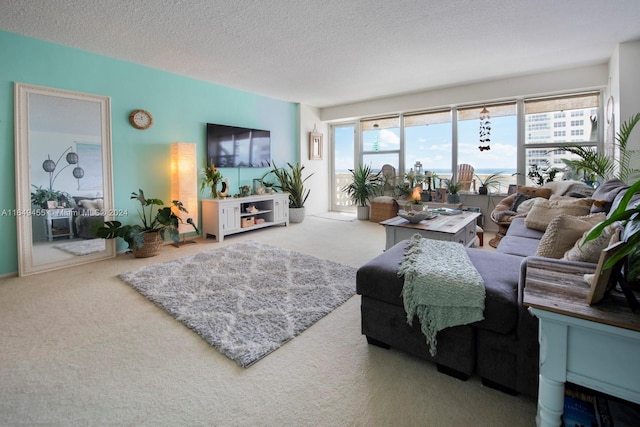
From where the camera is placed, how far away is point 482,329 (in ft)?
4.98

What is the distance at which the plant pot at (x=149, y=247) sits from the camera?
150 inches

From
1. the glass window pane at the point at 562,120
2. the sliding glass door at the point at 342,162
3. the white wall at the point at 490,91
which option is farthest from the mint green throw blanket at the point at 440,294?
the sliding glass door at the point at 342,162

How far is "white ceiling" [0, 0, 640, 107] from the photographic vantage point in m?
2.68

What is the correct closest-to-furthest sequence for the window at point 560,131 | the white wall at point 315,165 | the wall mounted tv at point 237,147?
the window at point 560,131 < the wall mounted tv at point 237,147 < the white wall at point 315,165

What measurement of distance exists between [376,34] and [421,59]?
Answer: 1.05 meters

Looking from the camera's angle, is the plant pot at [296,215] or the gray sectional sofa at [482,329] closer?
the gray sectional sofa at [482,329]

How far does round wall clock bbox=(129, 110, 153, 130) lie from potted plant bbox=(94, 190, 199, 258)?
870mm

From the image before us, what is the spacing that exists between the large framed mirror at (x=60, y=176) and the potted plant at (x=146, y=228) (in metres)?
0.26

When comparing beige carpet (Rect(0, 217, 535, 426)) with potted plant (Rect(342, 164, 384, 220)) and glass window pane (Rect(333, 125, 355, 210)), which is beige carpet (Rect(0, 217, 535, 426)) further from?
glass window pane (Rect(333, 125, 355, 210))

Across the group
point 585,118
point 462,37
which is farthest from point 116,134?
point 585,118

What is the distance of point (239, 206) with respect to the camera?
4.96 meters

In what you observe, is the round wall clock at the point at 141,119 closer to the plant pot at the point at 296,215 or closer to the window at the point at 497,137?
the plant pot at the point at 296,215

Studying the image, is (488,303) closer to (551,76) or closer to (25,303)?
(25,303)

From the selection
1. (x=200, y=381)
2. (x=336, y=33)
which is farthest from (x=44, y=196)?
(x=336, y=33)
